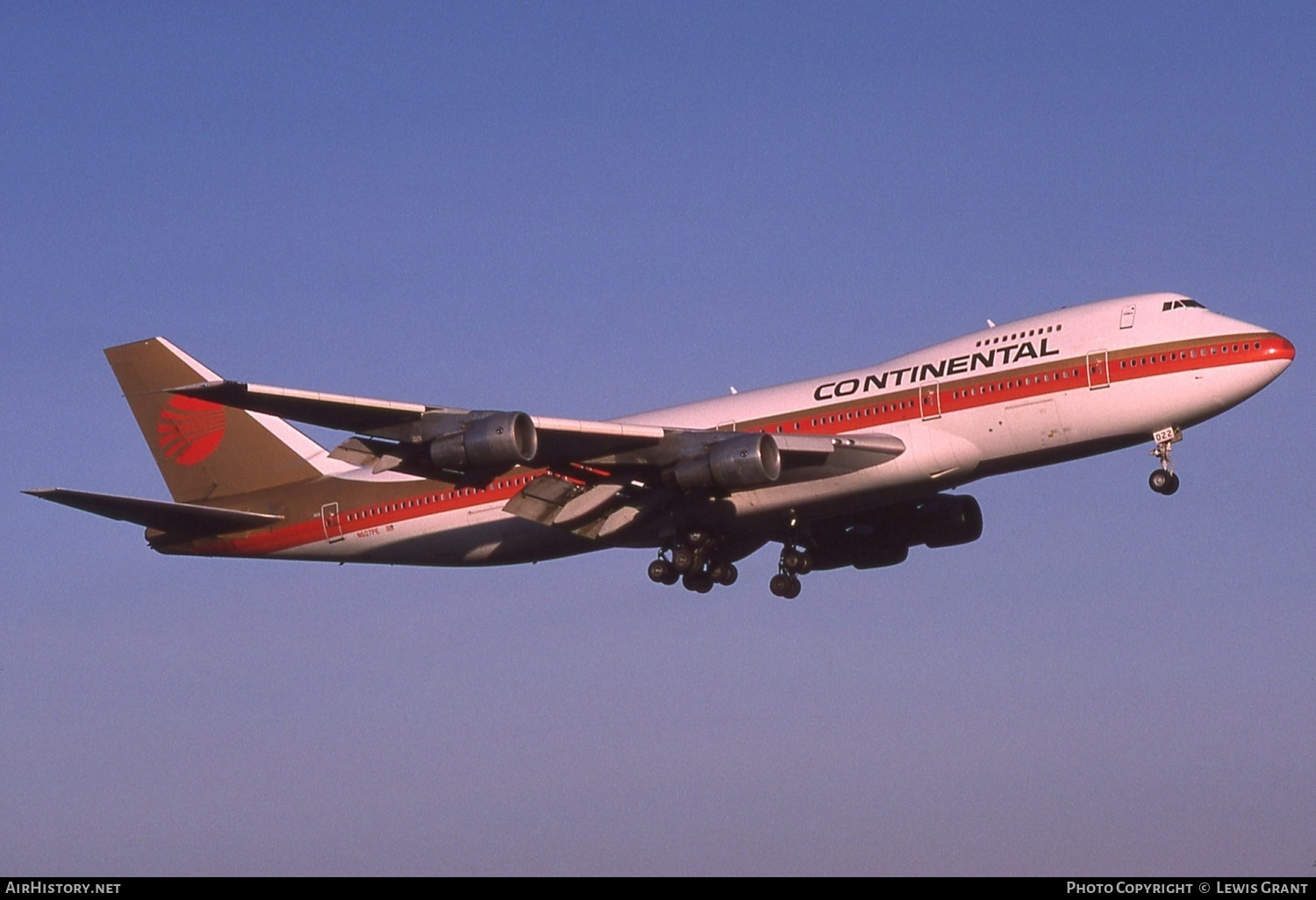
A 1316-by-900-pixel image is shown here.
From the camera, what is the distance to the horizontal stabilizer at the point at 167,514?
141ft

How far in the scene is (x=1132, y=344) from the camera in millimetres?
41219

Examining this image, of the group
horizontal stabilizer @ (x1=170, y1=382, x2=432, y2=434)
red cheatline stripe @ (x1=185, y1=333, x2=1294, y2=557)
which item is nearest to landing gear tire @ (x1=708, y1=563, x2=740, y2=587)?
red cheatline stripe @ (x1=185, y1=333, x2=1294, y2=557)

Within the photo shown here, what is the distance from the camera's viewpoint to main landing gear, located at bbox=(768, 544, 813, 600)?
157ft

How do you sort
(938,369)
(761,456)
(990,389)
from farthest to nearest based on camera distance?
(938,369), (990,389), (761,456)

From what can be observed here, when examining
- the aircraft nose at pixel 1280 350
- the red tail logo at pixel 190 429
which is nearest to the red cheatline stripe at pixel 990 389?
the aircraft nose at pixel 1280 350

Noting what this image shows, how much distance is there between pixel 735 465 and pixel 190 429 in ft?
68.3

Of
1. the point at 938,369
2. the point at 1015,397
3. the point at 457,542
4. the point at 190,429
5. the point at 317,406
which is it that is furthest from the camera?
the point at 190,429

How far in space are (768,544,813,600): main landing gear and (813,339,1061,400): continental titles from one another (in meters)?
5.73

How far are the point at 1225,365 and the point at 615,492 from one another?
15.7m

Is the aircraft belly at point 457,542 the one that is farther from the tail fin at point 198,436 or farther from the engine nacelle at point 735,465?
A: the engine nacelle at point 735,465

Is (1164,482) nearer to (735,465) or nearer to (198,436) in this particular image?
(735,465)

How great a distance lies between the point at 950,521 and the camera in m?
48.9

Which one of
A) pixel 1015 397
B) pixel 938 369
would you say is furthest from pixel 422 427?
pixel 1015 397
